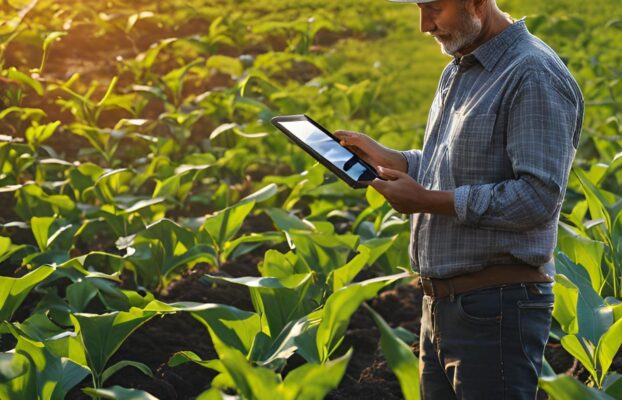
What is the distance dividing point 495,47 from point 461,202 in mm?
401

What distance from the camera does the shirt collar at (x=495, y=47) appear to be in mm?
2855

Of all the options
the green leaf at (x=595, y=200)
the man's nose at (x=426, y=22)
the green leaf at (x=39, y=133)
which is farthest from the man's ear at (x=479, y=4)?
the green leaf at (x=39, y=133)

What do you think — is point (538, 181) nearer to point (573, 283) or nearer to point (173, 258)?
point (573, 283)

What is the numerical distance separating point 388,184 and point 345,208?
3122 millimetres

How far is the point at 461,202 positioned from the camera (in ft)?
9.11

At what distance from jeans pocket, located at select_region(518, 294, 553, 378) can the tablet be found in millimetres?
506

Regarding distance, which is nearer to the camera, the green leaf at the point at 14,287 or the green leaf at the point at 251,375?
the green leaf at the point at 251,375

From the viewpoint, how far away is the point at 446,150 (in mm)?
2947

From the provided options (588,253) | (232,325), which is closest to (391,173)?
(232,325)

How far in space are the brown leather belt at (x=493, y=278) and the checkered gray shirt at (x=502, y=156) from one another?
0.02 m

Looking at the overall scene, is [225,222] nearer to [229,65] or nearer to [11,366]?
[11,366]

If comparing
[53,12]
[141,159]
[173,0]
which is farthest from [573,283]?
[173,0]

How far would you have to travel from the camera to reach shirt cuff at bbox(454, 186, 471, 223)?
109 inches

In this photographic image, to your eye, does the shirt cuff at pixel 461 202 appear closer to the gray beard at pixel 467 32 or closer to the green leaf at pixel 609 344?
the gray beard at pixel 467 32
